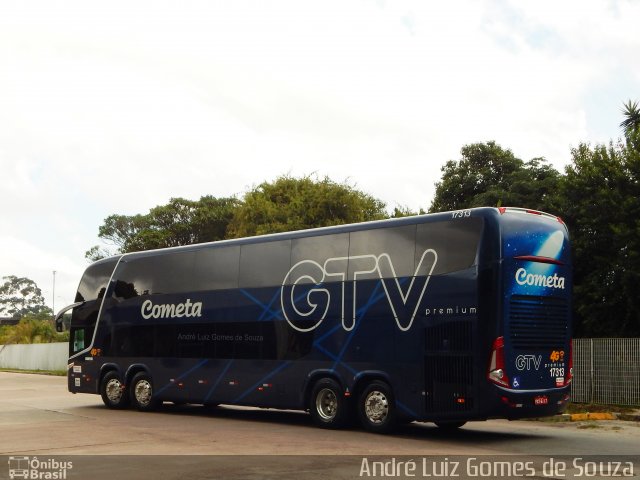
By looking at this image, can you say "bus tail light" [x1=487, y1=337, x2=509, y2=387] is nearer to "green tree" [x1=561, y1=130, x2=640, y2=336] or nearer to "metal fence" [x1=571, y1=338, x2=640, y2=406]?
"metal fence" [x1=571, y1=338, x2=640, y2=406]

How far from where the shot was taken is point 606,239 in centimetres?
2662

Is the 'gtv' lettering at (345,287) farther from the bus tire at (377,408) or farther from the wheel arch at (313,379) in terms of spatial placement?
the bus tire at (377,408)

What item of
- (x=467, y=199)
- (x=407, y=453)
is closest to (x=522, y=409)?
(x=407, y=453)

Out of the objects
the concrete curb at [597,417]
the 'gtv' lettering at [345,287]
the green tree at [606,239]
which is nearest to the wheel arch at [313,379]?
the 'gtv' lettering at [345,287]

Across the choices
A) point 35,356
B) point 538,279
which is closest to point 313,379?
point 538,279

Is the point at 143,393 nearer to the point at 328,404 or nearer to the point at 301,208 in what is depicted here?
the point at 328,404

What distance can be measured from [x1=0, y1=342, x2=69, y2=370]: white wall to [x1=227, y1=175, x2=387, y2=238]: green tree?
12847mm

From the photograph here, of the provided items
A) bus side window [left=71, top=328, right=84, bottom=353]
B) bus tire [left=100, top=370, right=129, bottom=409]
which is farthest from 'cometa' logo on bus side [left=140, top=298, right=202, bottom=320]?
bus side window [left=71, top=328, right=84, bottom=353]

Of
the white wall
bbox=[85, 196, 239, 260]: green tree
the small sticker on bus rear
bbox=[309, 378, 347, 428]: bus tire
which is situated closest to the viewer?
the small sticker on bus rear

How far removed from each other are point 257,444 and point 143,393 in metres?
8.05

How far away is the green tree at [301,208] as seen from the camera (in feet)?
158

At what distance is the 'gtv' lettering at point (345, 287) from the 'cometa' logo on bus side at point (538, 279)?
149 centimetres

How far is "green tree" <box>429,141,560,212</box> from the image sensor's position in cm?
3972

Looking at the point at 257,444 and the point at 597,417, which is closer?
the point at 257,444
